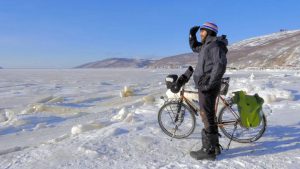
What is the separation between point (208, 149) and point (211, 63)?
1.14 metres

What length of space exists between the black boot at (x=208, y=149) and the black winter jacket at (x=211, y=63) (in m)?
0.66

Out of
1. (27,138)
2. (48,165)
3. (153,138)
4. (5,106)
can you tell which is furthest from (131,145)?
(5,106)

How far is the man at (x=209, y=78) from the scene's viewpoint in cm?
491

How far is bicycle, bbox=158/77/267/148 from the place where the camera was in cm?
580

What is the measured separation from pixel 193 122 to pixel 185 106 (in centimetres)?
29

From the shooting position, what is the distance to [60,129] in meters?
9.81

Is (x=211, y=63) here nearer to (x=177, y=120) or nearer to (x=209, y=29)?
(x=209, y=29)

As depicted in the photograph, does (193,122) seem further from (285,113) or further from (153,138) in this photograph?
(285,113)

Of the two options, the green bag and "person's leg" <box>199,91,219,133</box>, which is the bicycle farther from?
"person's leg" <box>199,91,219,133</box>

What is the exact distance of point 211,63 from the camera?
5.09m

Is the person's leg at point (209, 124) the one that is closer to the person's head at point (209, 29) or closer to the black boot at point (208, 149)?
the black boot at point (208, 149)

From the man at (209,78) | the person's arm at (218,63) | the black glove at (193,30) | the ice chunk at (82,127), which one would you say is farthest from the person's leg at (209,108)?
the ice chunk at (82,127)

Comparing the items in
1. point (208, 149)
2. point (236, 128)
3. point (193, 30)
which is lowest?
point (208, 149)

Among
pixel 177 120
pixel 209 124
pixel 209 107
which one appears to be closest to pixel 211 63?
pixel 209 107
